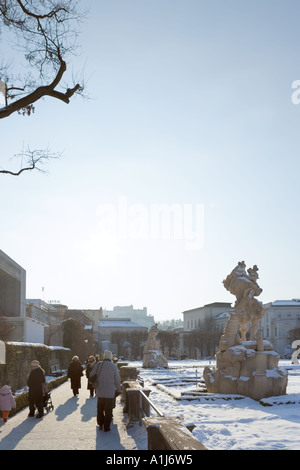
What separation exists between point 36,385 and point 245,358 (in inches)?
370

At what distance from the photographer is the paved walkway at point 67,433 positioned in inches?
333

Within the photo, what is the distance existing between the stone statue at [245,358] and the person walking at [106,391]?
909 centimetres

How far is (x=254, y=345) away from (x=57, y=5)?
14179 millimetres

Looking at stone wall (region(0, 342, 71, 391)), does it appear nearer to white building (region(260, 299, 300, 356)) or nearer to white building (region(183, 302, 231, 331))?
white building (region(260, 299, 300, 356))

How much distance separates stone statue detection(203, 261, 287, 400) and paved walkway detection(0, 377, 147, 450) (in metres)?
6.70

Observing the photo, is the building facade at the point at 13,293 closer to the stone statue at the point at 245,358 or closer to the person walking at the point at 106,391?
the stone statue at the point at 245,358

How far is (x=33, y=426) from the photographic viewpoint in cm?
1065

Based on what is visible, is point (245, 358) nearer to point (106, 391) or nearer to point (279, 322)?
point (106, 391)

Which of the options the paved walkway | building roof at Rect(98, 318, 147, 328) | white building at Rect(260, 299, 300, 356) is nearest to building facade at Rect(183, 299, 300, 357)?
white building at Rect(260, 299, 300, 356)

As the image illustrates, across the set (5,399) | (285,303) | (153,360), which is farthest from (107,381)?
(285,303)

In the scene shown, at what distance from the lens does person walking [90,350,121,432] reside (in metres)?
10.2

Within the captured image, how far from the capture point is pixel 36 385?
12.0m
